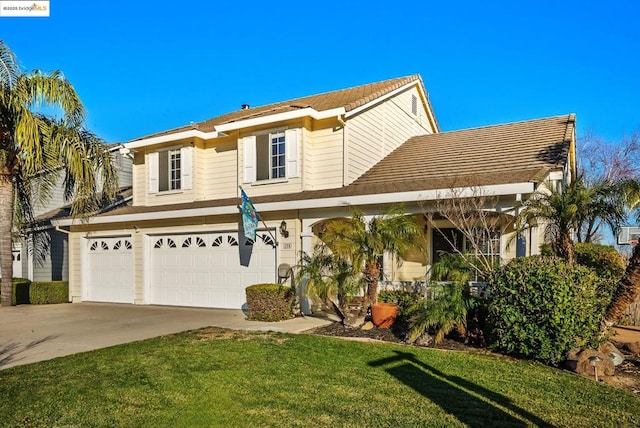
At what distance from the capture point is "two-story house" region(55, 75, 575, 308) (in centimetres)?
1155

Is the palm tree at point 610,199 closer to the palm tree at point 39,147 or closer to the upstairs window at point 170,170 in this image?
the upstairs window at point 170,170

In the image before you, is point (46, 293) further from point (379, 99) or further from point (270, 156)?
point (379, 99)

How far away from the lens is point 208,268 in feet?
45.6

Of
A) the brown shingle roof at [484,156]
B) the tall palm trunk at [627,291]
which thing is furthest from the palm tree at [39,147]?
the tall palm trunk at [627,291]

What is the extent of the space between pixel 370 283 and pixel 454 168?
13.4 ft

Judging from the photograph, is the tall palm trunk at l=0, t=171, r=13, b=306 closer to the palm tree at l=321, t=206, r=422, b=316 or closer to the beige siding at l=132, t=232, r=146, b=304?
the beige siding at l=132, t=232, r=146, b=304

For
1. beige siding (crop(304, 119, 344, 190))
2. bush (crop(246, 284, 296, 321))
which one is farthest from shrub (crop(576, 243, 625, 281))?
bush (crop(246, 284, 296, 321))

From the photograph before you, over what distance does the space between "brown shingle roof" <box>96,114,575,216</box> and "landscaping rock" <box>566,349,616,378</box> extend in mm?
3580

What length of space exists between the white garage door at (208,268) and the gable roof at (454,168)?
1.06 metres

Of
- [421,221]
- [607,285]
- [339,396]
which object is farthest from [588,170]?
[339,396]

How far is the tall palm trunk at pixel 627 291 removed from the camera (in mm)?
→ 6797

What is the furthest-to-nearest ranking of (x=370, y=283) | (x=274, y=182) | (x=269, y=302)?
(x=274, y=182), (x=269, y=302), (x=370, y=283)

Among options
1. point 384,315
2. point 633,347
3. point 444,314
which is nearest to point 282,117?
point 384,315

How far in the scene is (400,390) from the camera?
5531mm
